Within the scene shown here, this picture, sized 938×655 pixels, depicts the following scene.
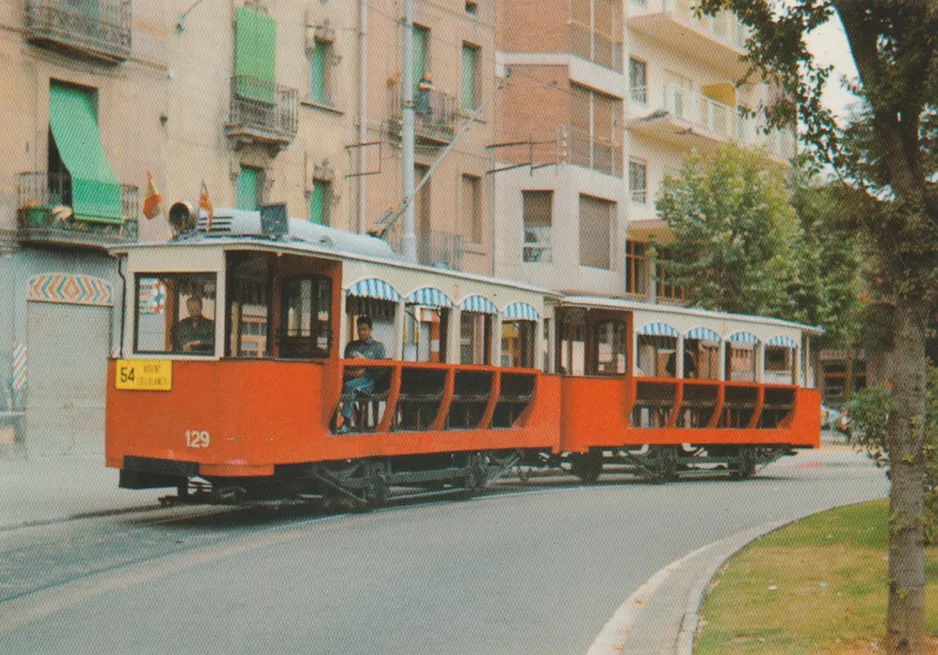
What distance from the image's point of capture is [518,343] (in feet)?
62.8

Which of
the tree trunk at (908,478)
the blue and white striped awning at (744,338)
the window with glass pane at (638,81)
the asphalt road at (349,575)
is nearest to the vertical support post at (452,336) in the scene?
the asphalt road at (349,575)

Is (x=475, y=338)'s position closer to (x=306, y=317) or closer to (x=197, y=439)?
(x=306, y=317)

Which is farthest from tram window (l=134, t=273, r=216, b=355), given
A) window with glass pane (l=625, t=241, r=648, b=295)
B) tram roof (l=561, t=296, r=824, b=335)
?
window with glass pane (l=625, t=241, r=648, b=295)

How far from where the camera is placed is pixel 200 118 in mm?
27984

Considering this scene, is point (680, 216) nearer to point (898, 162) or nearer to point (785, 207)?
point (785, 207)

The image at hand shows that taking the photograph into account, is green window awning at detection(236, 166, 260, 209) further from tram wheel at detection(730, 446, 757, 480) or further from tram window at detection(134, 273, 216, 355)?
tram window at detection(134, 273, 216, 355)

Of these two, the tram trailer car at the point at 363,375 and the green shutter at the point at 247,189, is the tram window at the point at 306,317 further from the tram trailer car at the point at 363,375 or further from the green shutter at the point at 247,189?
the green shutter at the point at 247,189

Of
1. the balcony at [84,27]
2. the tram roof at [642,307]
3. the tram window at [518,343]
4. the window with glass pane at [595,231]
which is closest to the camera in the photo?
the tram window at [518,343]

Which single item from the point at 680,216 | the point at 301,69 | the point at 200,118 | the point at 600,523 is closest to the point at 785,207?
the point at 680,216

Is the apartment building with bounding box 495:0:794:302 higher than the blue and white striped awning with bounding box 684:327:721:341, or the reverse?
the apartment building with bounding box 495:0:794:302

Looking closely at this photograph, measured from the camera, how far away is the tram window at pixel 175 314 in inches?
547

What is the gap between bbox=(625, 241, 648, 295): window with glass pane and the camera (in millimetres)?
40656

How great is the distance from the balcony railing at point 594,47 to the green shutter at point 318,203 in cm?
980

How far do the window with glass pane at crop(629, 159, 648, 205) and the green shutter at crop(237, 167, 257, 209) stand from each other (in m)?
15.1
